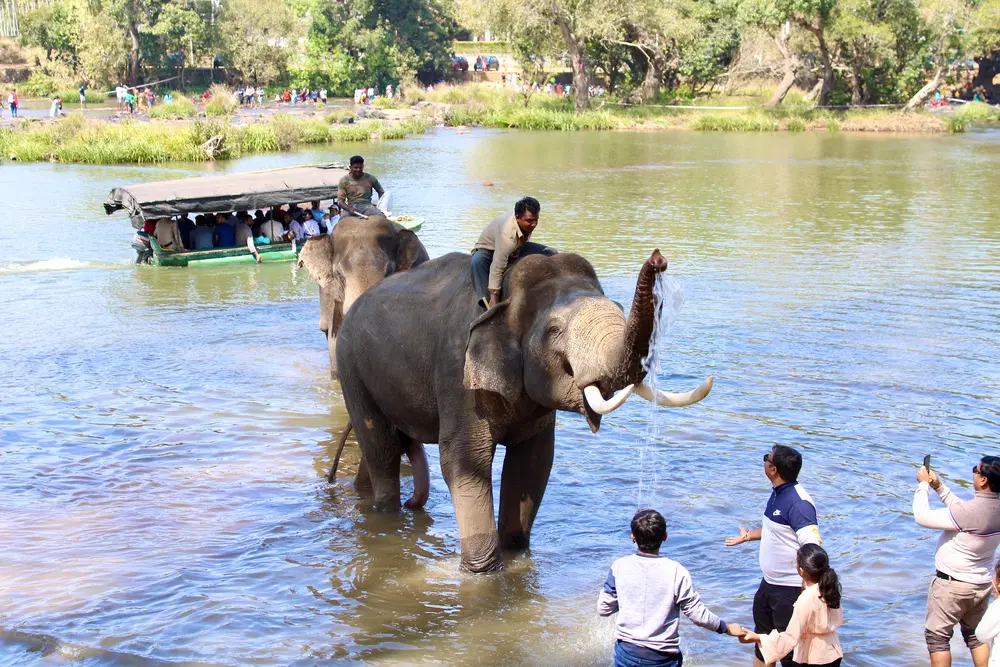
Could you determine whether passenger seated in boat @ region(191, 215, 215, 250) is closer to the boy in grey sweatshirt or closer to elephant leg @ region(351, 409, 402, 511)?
elephant leg @ region(351, 409, 402, 511)


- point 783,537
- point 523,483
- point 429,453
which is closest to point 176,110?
point 429,453

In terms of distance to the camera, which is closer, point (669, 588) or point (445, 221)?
point (669, 588)

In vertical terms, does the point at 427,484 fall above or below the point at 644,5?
below

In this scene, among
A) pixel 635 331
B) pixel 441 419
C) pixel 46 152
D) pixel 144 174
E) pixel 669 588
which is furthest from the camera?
pixel 46 152

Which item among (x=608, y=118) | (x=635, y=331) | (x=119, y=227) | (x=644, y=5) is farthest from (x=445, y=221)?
(x=644, y=5)

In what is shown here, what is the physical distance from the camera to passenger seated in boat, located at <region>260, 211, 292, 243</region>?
21.7 metres

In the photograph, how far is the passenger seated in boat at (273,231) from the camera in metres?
21.7

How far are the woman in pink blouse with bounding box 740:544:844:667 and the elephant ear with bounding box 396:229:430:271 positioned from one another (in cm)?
622

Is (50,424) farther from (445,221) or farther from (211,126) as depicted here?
(211,126)

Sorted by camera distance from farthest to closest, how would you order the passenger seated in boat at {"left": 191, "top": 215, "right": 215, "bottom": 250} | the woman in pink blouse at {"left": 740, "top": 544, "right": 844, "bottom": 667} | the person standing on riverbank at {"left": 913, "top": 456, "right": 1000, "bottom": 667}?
the passenger seated in boat at {"left": 191, "top": 215, "right": 215, "bottom": 250}, the person standing on riverbank at {"left": 913, "top": 456, "right": 1000, "bottom": 667}, the woman in pink blouse at {"left": 740, "top": 544, "right": 844, "bottom": 667}

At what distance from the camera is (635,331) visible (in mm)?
5539

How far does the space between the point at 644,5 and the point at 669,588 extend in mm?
57283

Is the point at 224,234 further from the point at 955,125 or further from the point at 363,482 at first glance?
the point at 955,125

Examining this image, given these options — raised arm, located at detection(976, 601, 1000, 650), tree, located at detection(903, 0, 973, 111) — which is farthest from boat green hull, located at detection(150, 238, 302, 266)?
tree, located at detection(903, 0, 973, 111)
